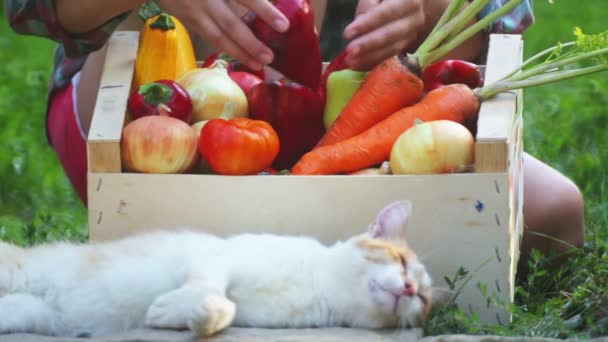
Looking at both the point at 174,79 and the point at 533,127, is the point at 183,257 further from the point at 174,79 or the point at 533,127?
the point at 533,127

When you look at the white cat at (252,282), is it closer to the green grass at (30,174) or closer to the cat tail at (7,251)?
A: the cat tail at (7,251)

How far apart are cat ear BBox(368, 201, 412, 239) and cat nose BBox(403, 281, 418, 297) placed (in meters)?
0.10

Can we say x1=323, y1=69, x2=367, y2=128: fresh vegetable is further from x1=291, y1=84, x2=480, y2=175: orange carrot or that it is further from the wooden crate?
the wooden crate

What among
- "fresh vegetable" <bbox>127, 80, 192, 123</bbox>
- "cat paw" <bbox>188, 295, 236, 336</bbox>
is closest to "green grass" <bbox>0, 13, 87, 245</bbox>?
"fresh vegetable" <bbox>127, 80, 192, 123</bbox>

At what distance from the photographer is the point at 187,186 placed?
6.30 feet

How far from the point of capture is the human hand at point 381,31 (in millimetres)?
2146

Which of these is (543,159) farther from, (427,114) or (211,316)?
(211,316)

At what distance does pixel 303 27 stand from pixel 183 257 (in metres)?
0.63

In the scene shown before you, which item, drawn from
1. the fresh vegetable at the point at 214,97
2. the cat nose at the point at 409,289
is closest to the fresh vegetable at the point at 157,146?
the fresh vegetable at the point at 214,97

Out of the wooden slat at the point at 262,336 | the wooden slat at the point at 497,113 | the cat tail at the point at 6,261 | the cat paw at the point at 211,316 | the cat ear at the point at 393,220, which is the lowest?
the cat tail at the point at 6,261

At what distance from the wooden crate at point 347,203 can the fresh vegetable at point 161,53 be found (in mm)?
278

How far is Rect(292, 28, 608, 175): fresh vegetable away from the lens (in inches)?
78.7

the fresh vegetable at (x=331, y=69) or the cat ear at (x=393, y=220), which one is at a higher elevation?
the fresh vegetable at (x=331, y=69)

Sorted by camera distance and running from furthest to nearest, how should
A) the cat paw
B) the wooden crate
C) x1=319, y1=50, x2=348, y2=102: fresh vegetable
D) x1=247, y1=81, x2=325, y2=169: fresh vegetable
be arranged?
1. x1=319, y1=50, x2=348, y2=102: fresh vegetable
2. x1=247, y1=81, x2=325, y2=169: fresh vegetable
3. the wooden crate
4. the cat paw
